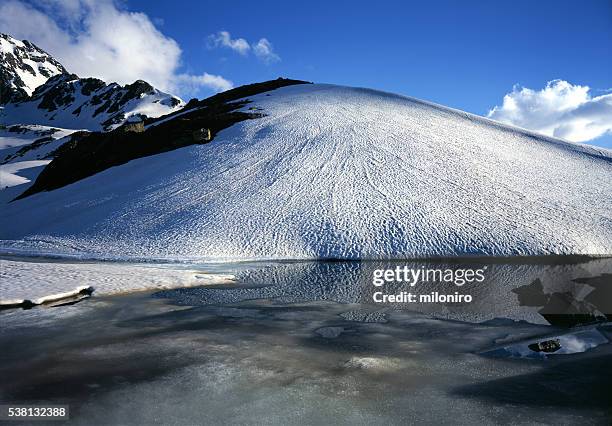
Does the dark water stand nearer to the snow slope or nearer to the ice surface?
the ice surface

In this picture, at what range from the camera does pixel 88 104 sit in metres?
172

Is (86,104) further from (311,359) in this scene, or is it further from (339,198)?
(311,359)

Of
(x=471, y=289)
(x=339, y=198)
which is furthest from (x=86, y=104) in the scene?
(x=471, y=289)

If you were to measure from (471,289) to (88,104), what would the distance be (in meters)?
189

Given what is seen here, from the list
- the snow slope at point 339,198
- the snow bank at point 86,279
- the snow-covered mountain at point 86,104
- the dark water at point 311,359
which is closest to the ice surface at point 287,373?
the dark water at point 311,359

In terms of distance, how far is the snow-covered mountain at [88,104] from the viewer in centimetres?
15400

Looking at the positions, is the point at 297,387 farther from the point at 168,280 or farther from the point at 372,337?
the point at 168,280

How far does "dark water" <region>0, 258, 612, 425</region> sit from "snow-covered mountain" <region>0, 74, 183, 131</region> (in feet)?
474

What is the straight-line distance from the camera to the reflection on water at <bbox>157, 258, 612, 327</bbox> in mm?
10500

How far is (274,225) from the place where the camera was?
22438 mm

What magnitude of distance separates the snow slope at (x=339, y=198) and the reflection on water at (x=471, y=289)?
1994 mm

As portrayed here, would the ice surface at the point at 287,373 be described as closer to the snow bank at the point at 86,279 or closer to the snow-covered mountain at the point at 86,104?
the snow bank at the point at 86,279

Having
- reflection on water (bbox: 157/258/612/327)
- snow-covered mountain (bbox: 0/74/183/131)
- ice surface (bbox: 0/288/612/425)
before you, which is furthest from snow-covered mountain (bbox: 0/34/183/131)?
ice surface (bbox: 0/288/612/425)

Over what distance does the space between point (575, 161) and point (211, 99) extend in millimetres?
47079
